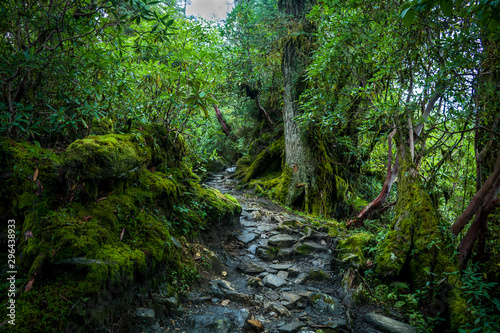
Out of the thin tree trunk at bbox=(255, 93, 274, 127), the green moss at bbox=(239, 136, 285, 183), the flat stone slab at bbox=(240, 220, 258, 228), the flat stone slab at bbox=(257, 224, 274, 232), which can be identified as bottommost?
the flat stone slab at bbox=(257, 224, 274, 232)

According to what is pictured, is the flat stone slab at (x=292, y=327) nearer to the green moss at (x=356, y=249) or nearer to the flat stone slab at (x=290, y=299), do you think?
the flat stone slab at (x=290, y=299)

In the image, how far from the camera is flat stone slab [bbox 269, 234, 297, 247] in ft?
20.0

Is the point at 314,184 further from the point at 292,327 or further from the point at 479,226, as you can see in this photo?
the point at 292,327

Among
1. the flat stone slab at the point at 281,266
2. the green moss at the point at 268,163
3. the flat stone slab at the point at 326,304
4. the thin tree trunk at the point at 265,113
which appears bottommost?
the flat stone slab at the point at 326,304

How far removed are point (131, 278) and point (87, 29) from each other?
3123 mm

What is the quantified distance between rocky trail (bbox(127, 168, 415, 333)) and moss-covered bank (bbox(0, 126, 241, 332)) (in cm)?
44

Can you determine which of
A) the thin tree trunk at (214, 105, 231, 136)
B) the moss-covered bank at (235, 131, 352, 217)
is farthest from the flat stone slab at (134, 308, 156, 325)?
the thin tree trunk at (214, 105, 231, 136)

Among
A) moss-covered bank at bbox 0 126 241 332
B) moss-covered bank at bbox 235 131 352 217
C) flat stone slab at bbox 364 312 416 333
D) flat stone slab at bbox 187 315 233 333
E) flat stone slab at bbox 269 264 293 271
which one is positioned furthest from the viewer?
moss-covered bank at bbox 235 131 352 217

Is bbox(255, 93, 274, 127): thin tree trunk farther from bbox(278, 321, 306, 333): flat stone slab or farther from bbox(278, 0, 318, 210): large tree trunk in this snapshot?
bbox(278, 321, 306, 333): flat stone slab

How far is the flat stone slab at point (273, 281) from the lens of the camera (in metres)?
4.45

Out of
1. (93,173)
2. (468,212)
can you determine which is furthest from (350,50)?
(93,173)

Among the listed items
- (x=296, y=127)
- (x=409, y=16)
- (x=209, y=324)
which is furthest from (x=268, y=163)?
(x=409, y=16)

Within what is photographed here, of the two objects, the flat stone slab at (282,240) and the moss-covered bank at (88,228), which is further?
the flat stone slab at (282,240)

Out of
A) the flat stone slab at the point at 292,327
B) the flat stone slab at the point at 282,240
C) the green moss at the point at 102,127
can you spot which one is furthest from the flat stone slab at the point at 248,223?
the green moss at the point at 102,127
